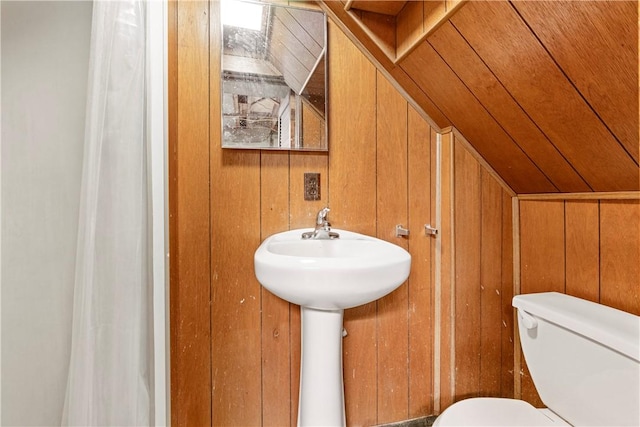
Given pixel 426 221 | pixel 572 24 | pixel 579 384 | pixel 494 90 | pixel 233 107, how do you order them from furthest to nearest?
pixel 426 221 → pixel 233 107 → pixel 494 90 → pixel 579 384 → pixel 572 24

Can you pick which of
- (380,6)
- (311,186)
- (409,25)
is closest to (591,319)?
(311,186)

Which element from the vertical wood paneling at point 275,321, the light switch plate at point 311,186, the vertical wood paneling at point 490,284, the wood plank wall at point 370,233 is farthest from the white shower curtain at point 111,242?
the vertical wood paneling at point 490,284

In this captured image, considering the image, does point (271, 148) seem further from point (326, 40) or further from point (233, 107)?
point (326, 40)

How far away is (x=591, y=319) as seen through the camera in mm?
790

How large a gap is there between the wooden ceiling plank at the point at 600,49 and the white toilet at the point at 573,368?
440 mm

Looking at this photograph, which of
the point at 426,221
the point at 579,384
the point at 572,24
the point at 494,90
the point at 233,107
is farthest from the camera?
the point at 426,221

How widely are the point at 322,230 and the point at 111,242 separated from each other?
0.60 metres

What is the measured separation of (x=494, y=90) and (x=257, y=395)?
4.06ft

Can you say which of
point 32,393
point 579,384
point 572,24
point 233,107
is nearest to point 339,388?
point 579,384

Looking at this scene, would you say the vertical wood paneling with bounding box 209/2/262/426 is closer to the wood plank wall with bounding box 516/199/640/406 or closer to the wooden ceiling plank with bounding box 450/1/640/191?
the wooden ceiling plank with bounding box 450/1/640/191

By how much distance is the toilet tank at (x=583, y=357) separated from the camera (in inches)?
27.3

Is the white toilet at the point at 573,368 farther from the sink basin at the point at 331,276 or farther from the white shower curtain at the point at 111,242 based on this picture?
the white shower curtain at the point at 111,242

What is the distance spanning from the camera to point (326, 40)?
1139 mm

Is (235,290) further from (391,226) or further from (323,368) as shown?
(391,226)
